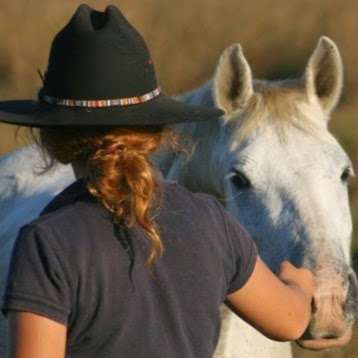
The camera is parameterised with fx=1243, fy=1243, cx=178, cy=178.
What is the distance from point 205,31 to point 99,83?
19.5m

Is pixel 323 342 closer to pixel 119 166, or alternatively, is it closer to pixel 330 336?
pixel 330 336

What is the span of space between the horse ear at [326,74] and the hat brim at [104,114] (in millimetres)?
1829

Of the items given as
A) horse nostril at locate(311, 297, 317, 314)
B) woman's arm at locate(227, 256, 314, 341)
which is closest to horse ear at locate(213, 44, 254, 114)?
horse nostril at locate(311, 297, 317, 314)

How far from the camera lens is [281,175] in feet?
13.3

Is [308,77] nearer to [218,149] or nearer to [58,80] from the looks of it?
[218,149]

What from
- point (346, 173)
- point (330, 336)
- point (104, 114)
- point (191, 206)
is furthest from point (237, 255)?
point (346, 173)

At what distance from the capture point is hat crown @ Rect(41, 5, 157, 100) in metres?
2.62

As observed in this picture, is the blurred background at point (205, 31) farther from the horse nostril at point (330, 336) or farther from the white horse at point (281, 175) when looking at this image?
the horse nostril at point (330, 336)

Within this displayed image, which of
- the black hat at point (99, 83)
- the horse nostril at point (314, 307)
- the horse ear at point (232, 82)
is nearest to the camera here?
the black hat at point (99, 83)

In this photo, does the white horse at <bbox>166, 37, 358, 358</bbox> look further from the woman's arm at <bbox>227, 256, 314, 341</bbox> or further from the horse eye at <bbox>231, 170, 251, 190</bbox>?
the woman's arm at <bbox>227, 256, 314, 341</bbox>

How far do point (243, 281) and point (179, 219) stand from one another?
9.2 inches

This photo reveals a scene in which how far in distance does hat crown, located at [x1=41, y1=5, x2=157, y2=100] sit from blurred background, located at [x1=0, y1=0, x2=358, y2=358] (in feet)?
50.6

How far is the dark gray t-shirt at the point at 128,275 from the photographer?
250 cm

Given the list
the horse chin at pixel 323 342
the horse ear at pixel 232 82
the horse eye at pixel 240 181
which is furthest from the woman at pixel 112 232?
the horse ear at pixel 232 82
